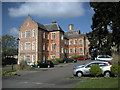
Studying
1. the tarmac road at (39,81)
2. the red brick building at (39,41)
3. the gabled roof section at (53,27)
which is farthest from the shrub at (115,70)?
the gabled roof section at (53,27)

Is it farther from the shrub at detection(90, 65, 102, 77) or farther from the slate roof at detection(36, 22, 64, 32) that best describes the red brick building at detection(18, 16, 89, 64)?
the shrub at detection(90, 65, 102, 77)

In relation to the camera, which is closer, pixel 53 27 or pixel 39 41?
pixel 39 41

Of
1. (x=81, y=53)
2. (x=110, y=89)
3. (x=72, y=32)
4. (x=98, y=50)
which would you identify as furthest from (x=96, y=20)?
(x=72, y=32)

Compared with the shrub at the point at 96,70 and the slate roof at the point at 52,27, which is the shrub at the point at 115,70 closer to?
the shrub at the point at 96,70

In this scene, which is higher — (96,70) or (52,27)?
(52,27)

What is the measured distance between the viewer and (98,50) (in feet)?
114

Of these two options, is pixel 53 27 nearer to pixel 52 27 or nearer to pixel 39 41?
pixel 52 27

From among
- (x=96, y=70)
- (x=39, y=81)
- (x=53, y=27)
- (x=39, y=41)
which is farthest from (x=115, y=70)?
(x=53, y=27)

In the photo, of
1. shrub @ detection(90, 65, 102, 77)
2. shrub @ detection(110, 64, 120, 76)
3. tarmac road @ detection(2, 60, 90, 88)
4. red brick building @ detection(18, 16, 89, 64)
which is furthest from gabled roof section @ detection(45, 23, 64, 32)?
shrub @ detection(110, 64, 120, 76)

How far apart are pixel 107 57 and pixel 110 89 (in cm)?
2596

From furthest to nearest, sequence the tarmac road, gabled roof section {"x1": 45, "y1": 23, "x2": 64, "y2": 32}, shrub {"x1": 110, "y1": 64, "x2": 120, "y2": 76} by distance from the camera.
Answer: gabled roof section {"x1": 45, "y1": 23, "x2": 64, "y2": 32}
shrub {"x1": 110, "y1": 64, "x2": 120, "y2": 76}
the tarmac road

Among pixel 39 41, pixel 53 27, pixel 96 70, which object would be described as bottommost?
pixel 96 70

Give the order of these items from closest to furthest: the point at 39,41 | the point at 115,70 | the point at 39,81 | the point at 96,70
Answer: the point at 39,81 < the point at 115,70 < the point at 96,70 < the point at 39,41

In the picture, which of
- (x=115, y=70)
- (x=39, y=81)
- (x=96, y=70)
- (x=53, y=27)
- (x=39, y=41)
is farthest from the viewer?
(x=53, y=27)
